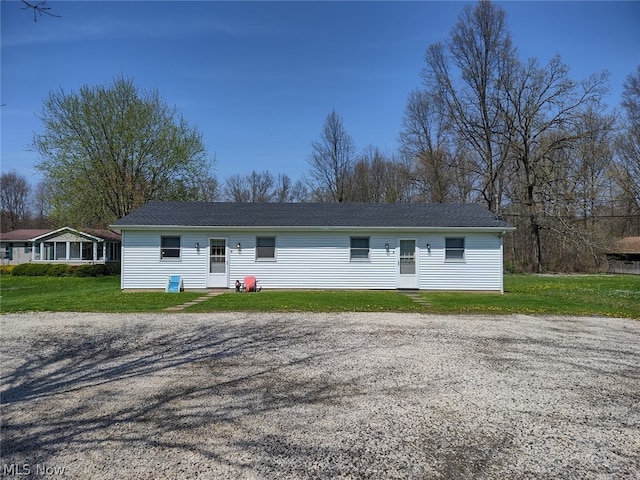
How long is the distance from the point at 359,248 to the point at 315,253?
5.54ft

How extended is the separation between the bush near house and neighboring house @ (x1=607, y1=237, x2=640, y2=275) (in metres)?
33.7

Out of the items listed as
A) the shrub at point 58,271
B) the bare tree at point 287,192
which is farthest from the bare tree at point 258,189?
the shrub at point 58,271

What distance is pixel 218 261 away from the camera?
16.2 metres

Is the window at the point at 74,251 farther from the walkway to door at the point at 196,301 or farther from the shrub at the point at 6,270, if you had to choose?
the walkway to door at the point at 196,301

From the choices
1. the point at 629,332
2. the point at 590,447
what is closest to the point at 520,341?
the point at 629,332

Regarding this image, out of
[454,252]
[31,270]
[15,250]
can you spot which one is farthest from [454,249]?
[15,250]

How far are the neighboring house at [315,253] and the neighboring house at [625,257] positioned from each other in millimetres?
20123

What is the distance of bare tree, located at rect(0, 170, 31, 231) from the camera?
51438 mm

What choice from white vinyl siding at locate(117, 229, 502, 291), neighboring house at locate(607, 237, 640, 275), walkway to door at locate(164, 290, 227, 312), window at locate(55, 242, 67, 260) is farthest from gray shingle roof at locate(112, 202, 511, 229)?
neighboring house at locate(607, 237, 640, 275)

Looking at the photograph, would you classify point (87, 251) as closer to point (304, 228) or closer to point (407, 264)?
point (304, 228)

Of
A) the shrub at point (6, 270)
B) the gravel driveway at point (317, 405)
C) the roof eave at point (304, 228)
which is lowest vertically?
the gravel driveway at point (317, 405)

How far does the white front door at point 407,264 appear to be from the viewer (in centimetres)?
1620

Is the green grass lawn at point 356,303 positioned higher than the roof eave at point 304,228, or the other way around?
the roof eave at point 304,228

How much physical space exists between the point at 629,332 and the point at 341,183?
96.8 feet
